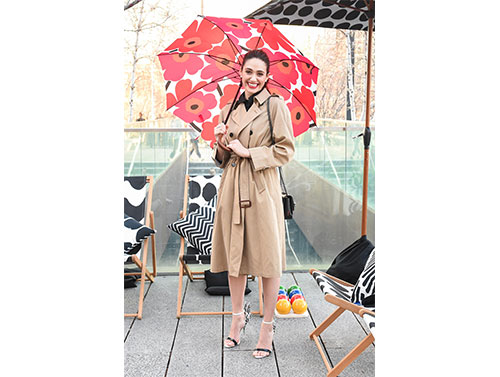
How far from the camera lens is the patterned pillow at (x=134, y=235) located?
382cm

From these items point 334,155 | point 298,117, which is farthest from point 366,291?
point 334,155

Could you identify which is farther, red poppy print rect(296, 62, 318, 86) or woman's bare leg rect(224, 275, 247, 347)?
red poppy print rect(296, 62, 318, 86)

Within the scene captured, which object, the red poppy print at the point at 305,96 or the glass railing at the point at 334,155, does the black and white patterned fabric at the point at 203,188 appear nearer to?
the glass railing at the point at 334,155

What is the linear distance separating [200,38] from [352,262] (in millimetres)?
1867

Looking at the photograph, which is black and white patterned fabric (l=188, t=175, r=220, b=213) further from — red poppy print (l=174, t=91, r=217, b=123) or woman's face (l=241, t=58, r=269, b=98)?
woman's face (l=241, t=58, r=269, b=98)

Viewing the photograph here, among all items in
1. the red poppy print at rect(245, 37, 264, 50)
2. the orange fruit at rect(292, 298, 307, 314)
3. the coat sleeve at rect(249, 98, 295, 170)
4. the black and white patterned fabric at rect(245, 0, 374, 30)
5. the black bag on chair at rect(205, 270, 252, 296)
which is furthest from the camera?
the black bag on chair at rect(205, 270, 252, 296)

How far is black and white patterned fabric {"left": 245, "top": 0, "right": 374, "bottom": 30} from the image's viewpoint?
4.07 meters

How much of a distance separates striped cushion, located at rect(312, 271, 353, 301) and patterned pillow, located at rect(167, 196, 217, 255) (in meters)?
1.05

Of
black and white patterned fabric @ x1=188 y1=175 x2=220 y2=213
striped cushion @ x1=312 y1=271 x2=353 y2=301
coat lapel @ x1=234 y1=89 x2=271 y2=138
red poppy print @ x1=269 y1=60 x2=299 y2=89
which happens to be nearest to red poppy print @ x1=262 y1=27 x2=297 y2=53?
red poppy print @ x1=269 y1=60 x2=299 y2=89
